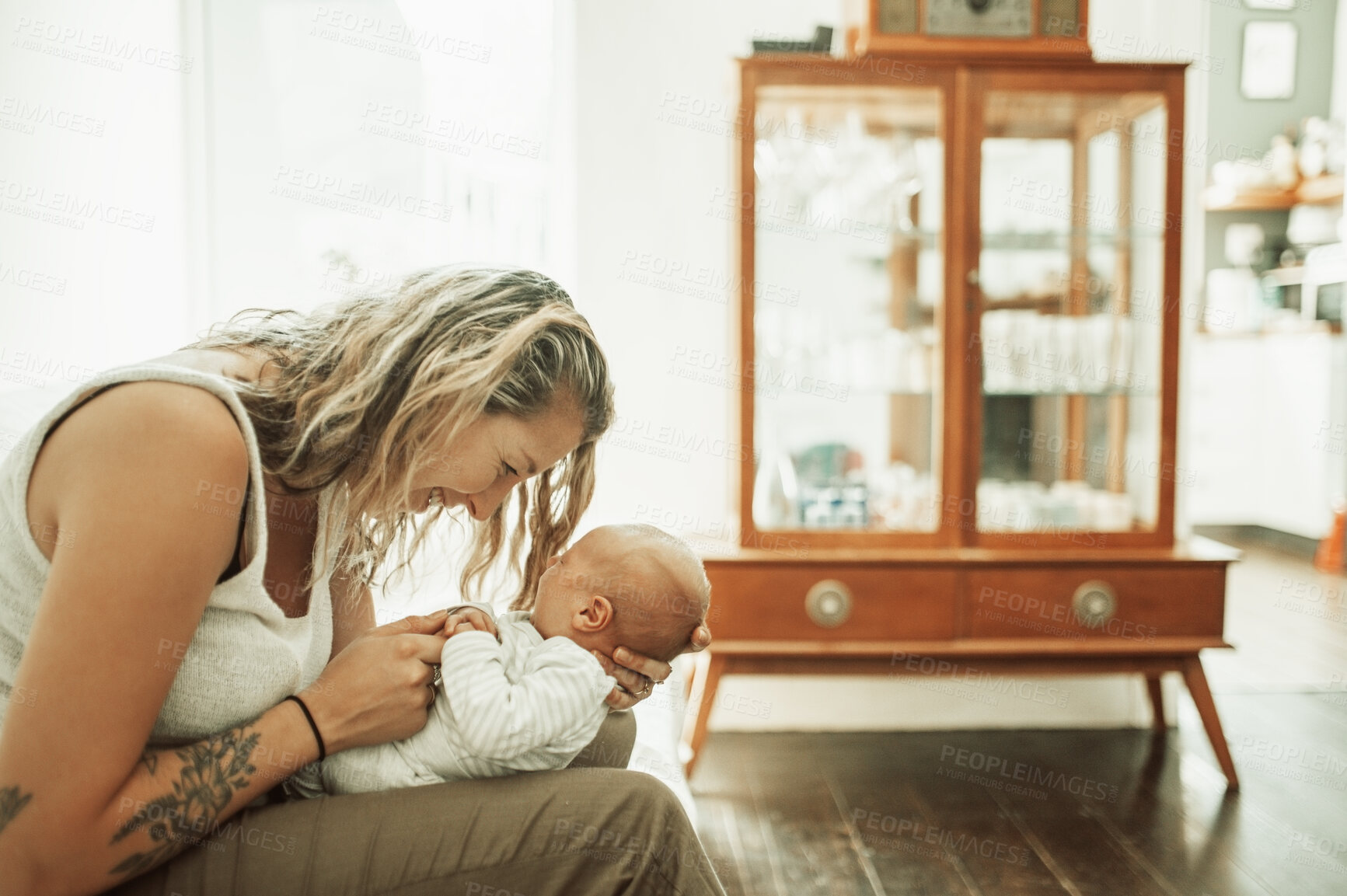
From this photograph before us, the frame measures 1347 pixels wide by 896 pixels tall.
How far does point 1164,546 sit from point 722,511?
113 cm

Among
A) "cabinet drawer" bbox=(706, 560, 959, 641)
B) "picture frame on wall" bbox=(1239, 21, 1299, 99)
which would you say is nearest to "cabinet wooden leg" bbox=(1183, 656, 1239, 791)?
"cabinet drawer" bbox=(706, 560, 959, 641)

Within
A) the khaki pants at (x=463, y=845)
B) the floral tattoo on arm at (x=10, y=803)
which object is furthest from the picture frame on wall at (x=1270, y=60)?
the floral tattoo on arm at (x=10, y=803)

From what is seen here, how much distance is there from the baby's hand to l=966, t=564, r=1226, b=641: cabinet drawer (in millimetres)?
1467

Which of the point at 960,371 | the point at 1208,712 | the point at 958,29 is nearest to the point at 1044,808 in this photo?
the point at 1208,712

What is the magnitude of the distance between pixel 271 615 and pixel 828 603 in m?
1.54

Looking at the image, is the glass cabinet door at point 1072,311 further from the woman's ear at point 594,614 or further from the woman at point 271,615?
the woman at point 271,615

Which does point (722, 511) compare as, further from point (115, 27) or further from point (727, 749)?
point (115, 27)

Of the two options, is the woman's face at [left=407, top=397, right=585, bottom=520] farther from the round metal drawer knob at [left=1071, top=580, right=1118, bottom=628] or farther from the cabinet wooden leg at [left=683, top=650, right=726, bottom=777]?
the round metal drawer knob at [left=1071, top=580, right=1118, bottom=628]

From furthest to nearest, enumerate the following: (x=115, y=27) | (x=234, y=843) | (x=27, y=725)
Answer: (x=115, y=27) < (x=234, y=843) < (x=27, y=725)

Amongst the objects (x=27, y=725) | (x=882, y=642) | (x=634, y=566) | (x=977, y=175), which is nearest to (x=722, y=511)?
(x=882, y=642)

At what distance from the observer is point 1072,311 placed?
2.59 meters

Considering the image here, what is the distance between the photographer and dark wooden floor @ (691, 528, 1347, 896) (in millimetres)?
1979

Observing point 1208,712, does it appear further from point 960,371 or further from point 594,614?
point 594,614

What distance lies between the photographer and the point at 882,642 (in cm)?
236
